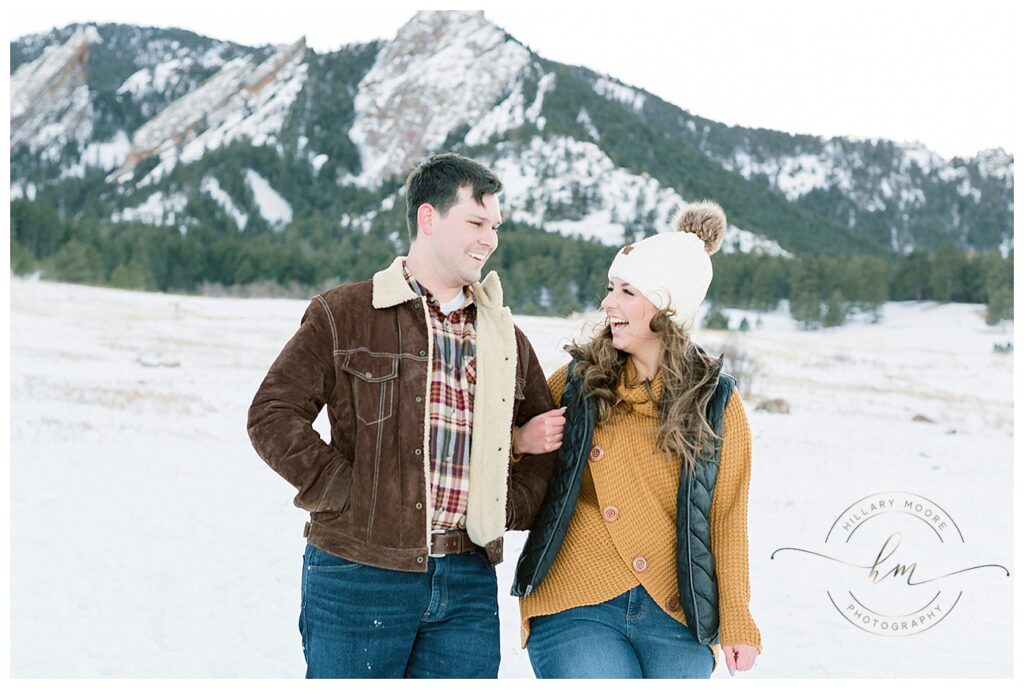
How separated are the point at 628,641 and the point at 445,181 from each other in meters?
1.60

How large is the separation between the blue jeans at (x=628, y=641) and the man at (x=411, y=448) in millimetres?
223

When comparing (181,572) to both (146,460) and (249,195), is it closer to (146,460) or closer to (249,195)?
(146,460)

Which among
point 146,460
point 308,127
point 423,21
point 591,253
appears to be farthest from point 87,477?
point 423,21

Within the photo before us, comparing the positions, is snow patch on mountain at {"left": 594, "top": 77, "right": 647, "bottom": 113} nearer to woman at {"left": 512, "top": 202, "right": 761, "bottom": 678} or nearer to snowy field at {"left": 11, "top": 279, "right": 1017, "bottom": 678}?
snowy field at {"left": 11, "top": 279, "right": 1017, "bottom": 678}

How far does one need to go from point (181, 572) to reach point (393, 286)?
562 cm

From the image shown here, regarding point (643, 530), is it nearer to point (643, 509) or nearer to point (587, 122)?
point (643, 509)

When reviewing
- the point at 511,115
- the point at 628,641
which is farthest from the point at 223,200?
the point at 628,641

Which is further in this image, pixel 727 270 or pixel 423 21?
pixel 423 21

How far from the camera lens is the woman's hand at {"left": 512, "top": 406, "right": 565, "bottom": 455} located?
3045 millimetres

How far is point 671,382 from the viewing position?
10.1ft

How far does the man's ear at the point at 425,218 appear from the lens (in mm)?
3014

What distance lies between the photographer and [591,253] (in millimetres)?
59438
